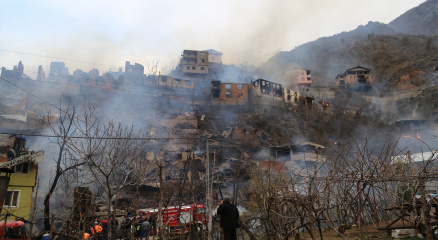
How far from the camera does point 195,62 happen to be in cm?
7781

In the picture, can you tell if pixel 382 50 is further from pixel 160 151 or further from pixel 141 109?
pixel 160 151

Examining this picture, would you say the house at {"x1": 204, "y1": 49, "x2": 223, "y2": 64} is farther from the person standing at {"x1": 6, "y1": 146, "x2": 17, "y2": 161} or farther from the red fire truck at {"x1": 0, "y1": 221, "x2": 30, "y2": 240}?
the red fire truck at {"x1": 0, "y1": 221, "x2": 30, "y2": 240}

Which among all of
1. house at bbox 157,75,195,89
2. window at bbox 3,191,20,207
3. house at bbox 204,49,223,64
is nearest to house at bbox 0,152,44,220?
window at bbox 3,191,20,207

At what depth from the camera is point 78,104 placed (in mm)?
57062

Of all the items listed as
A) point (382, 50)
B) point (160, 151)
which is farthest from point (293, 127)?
point (382, 50)

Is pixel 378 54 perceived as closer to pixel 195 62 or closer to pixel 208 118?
pixel 195 62

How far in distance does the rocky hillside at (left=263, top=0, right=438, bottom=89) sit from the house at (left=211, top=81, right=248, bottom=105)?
37052 mm

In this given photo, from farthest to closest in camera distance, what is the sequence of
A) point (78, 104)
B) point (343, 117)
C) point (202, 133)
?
point (343, 117), point (78, 104), point (202, 133)

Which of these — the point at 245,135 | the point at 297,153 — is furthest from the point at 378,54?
the point at 297,153

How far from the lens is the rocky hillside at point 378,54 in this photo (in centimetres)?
9068

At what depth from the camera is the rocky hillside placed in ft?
297

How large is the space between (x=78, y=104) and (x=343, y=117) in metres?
52.6

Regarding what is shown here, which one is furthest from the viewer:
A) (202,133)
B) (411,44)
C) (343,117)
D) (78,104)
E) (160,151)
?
(411,44)

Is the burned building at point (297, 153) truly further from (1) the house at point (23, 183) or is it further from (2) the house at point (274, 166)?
(1) the house at point (23, 183)
